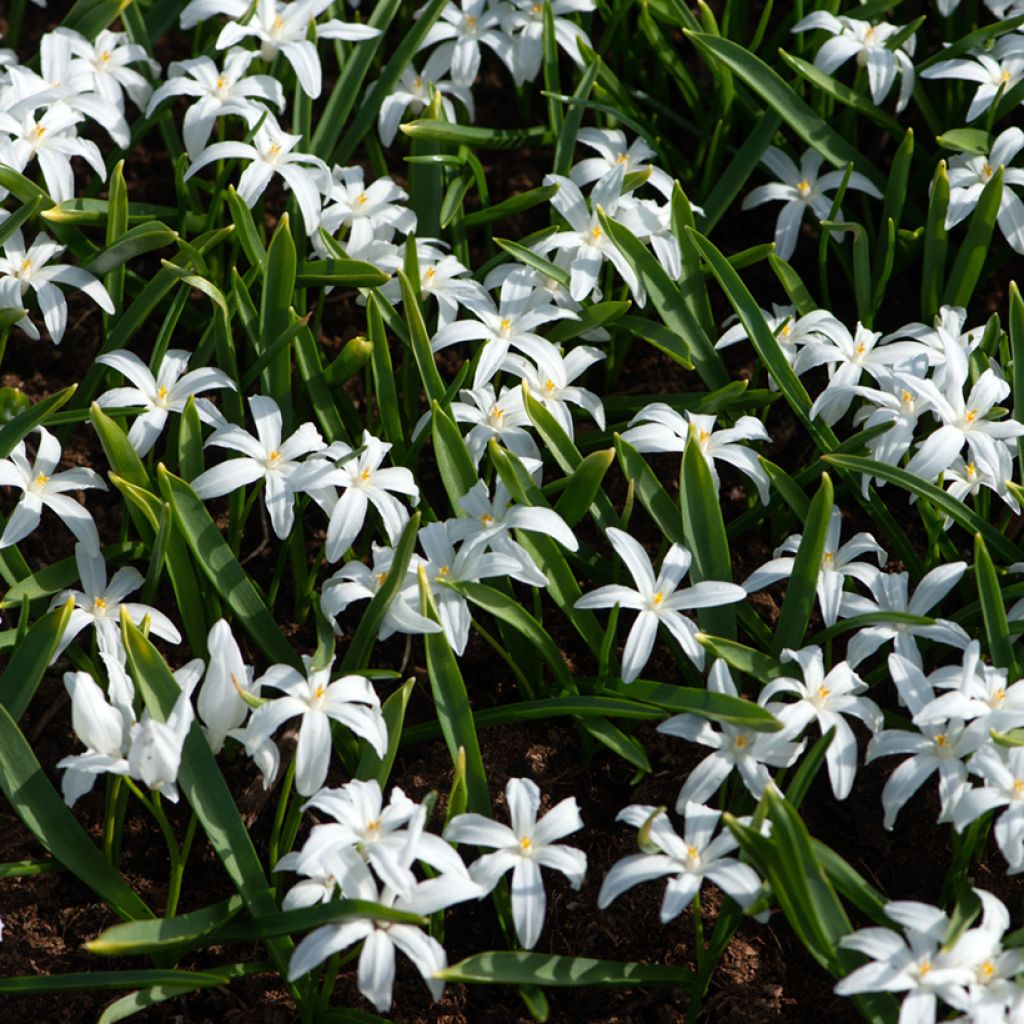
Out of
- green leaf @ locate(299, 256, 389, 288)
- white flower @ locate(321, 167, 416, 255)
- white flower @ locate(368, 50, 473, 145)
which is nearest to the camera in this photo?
green leaf @ locate(299, 256, 389, 288)

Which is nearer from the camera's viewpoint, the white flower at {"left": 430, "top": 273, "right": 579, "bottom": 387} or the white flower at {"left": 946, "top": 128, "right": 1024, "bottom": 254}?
the white flower at {"left": 430, "top": 273, "right": 579, "bottom": 387}

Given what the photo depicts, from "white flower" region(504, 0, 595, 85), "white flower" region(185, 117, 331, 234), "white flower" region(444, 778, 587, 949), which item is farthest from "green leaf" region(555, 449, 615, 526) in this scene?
"white flower" region(504, 0, 595, 85)

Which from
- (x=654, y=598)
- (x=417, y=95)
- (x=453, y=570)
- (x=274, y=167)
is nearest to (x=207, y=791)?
(x=453, y=570)

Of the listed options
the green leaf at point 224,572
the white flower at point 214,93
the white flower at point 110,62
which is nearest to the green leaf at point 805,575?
the green leaf at point 224,572

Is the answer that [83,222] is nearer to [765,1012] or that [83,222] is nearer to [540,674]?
[540,674]

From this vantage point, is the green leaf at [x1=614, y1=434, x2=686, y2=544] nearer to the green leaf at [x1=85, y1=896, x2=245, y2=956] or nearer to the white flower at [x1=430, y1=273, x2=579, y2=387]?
the white flower at [x1=430, y1=273, x2=579, y2=387]

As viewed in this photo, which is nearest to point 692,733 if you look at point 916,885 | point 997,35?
point 916,885
